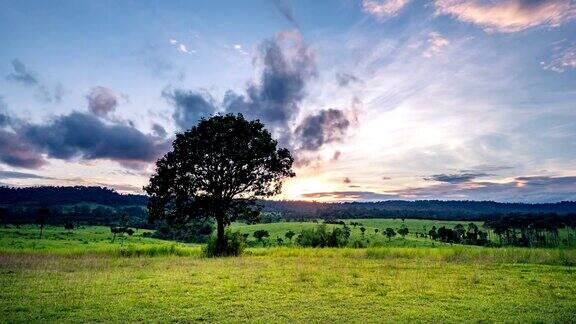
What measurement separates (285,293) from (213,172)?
85.7 feet

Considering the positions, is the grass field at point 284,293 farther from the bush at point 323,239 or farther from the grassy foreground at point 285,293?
the bush at point 323,239

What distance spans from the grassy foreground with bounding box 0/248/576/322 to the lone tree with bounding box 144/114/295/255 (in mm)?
13111

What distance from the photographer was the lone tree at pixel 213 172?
4181 cm

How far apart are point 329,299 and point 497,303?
22.5 feet

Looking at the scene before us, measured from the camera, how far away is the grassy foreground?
13.9 m

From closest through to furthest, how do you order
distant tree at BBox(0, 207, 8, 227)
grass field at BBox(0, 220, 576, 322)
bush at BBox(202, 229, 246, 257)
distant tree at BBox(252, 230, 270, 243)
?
grass field at BBox(0, 220, 576, 322) < bush at BBox(202, 229, 246, 257) < distant tree at BBox(252, 230, 270, 243) < distant tree at BBox(0, 207, 8, 227)

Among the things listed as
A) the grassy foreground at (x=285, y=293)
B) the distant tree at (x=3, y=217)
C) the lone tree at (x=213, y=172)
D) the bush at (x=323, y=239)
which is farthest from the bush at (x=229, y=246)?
the distant tree at (x=3, y=217)

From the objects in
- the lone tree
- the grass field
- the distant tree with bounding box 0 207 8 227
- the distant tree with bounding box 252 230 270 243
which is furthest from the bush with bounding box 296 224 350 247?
the distant tree with bounding box 0 207 8 227

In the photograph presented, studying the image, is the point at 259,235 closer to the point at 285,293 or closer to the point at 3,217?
the point at 3,217

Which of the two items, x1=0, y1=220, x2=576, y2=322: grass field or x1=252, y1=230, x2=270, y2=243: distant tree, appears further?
x1=252, y1=230, x2=270, y2=243: distant tree

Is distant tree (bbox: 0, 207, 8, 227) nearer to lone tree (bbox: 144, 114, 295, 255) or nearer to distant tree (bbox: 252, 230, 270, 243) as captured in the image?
distant tree (bbox: 252, 230, 270, 243)

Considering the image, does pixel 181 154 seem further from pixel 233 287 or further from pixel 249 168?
pixel 233 287

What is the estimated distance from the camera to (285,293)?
18047 mm


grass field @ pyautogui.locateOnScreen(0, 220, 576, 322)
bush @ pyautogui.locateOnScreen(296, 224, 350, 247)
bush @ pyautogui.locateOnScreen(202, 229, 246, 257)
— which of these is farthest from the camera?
bush @ pyautogui.locateOnScreen(296, 224, 350, 247)
